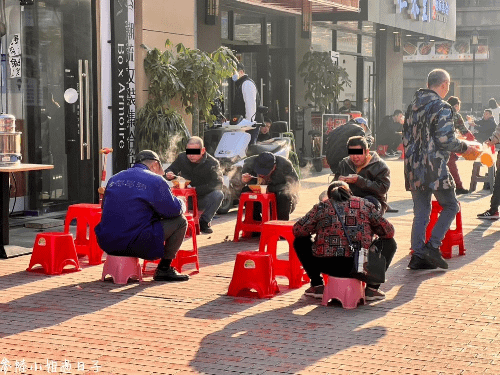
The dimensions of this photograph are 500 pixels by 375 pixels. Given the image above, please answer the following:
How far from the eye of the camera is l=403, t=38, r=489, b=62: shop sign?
166ft

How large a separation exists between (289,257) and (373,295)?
3.16 feet

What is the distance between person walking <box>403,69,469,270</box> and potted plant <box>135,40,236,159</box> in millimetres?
5252

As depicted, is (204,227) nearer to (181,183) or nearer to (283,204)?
(181,183)

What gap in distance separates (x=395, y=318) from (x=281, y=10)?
15.8 m

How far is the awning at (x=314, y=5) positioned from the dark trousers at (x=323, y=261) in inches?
489

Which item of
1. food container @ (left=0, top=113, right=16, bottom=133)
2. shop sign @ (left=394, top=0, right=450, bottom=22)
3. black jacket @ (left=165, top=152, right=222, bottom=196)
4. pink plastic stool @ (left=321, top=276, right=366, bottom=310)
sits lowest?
pink plastic stool @ (left=321, top=276, right=366, bottom=310)

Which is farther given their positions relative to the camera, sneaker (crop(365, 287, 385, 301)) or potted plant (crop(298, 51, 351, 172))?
potted plant (crop(298, 51, 351, 172))

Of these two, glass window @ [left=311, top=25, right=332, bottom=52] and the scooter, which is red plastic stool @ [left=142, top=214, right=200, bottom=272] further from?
glass window @ [left=311, top=25, right=332, bottom=52]

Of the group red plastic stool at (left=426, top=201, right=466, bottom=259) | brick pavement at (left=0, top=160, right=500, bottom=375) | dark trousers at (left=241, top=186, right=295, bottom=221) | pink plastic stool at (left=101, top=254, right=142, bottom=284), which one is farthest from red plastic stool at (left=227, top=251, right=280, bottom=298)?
dark trousers at (left=241, top=186, right=295, bottom=221)

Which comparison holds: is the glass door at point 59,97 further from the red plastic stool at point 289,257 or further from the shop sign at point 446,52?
the shop sign at point 446,52

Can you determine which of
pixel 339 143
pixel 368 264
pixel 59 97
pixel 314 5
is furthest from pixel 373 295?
pixel 314 5

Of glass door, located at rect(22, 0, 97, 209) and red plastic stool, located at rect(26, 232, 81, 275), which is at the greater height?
glass door, located at rect(22, 0, 97, 209)

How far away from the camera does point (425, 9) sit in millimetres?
31609

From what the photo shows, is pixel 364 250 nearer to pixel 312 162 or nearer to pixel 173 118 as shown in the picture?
pixel 173 118
